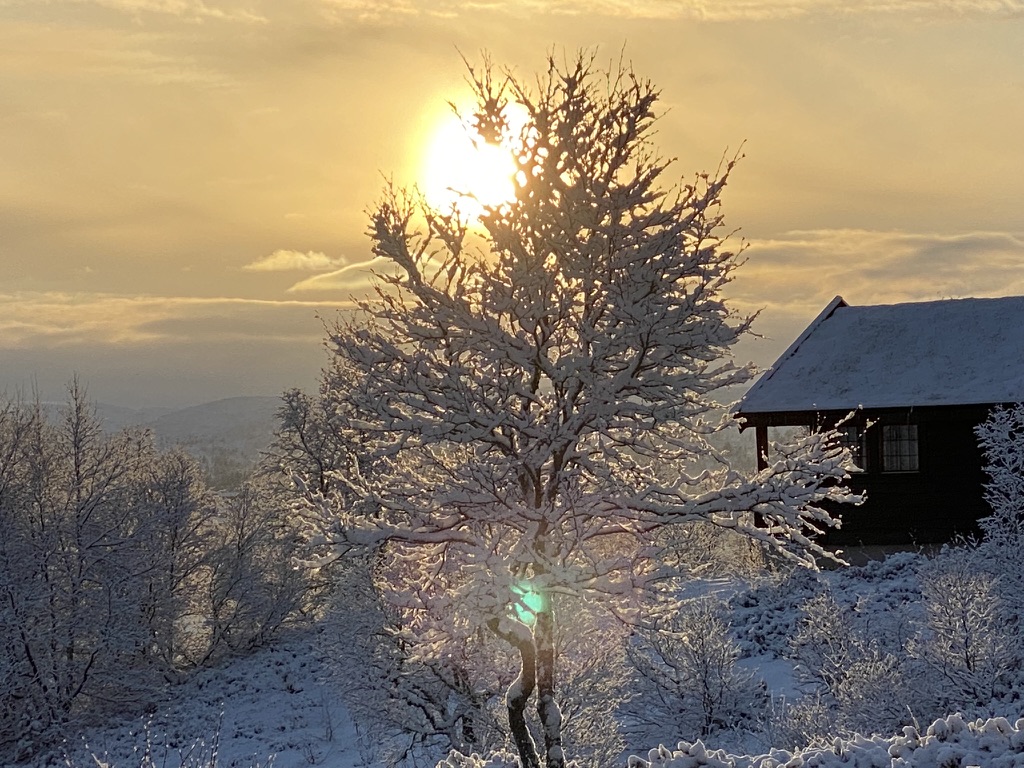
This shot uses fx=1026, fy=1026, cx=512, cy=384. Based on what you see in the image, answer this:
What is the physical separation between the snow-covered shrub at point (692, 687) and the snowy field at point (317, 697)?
1.06ft

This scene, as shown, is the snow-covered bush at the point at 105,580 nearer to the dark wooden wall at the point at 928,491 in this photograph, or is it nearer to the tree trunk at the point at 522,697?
the dark wooden wall at the point at 928,491

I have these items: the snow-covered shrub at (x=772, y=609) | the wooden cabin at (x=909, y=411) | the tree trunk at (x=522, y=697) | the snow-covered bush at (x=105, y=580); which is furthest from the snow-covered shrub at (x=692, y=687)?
the snow-covered bush at (x=105, y=580)

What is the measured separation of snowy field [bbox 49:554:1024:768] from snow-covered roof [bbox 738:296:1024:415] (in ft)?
14.9

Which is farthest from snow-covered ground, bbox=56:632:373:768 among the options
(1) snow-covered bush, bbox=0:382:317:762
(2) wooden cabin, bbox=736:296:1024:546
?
(2) wooden cabin, bbox=736:296:1024:546

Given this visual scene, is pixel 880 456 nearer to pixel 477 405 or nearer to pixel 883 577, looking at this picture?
pixel 883 577

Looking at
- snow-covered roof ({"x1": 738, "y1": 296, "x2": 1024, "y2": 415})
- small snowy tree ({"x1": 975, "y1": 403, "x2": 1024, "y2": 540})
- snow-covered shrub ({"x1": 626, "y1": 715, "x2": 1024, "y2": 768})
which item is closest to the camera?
snow-covered shrub ({"x1": 626, "y1": 715, "x2": 1024, "y2": 768})

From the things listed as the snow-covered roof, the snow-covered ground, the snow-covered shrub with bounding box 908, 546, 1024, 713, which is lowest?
the snow-covered ground

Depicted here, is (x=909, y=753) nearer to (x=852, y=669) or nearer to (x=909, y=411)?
(x=852, y=669)

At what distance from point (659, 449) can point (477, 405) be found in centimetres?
219

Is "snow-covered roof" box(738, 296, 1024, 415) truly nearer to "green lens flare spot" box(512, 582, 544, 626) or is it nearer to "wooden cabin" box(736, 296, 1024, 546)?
"wooden cabin" box(736, 296, 1024, 546)

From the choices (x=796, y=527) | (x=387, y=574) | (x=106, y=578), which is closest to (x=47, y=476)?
(x=106, y=578)

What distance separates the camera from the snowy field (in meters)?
21.1

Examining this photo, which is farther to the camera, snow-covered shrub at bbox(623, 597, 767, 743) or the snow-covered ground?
the snow-covered ground

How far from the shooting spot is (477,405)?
11.6 meters
